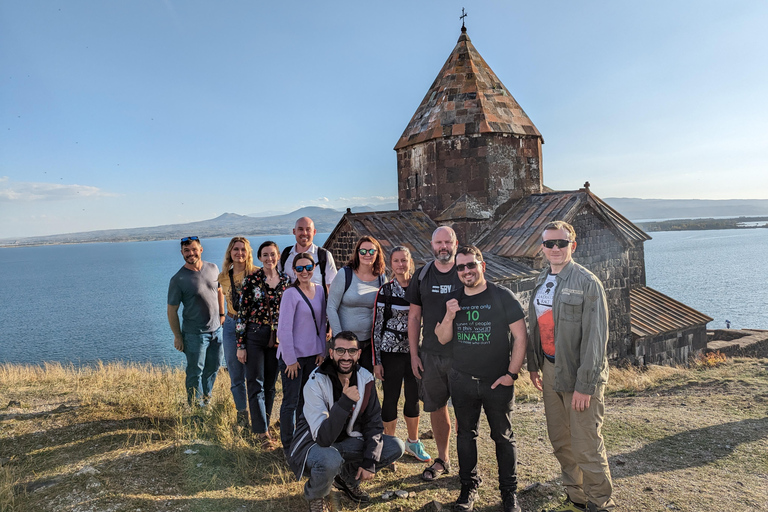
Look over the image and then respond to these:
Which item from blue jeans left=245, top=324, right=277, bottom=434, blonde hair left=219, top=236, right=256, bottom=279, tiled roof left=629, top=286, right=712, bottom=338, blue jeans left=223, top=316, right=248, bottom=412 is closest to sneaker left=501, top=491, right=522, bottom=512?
blue jeans left=245, top=324, right=277, bottom=434

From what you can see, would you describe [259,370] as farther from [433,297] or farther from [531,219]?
[531,219]

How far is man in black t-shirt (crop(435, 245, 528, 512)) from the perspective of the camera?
118 inches

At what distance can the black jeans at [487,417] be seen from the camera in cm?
300

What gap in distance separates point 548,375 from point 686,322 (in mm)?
10944

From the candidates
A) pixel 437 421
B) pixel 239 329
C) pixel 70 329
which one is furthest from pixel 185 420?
pixel 70 329

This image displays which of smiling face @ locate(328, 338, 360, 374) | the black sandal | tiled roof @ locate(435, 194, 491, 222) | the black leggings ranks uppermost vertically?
tiled roof @ locate(435, 194, 491, 222)

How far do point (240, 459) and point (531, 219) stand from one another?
788 centimetres

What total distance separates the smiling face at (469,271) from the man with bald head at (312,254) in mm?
1456

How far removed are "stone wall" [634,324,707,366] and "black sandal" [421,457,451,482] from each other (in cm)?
848

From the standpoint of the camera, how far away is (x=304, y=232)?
13.6 feet

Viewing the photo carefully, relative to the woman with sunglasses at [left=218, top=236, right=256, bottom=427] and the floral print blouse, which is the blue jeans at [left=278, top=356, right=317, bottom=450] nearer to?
the floral print blouse

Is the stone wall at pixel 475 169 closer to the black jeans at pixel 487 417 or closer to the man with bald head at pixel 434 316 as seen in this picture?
the man with bald head at pixel 434 316

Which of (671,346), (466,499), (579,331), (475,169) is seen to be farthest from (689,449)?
(671,346)

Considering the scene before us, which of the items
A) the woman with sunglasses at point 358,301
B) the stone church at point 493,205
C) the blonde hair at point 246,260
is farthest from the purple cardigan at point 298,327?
the stone church at point 493,205
